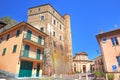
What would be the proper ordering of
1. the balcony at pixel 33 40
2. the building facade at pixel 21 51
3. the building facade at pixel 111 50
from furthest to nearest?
1. the balcony at pixel 33 40
2. the building facade at pixel 21 51
3. the building facade at pixel 111 50

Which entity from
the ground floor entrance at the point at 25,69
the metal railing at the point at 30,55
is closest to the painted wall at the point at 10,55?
the metal railing at the point at 30,55

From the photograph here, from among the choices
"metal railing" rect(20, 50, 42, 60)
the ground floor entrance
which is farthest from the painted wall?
the ground floor entrance

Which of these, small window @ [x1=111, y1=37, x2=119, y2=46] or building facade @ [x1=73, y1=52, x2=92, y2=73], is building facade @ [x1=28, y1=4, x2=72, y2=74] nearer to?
building facade @ [x1=73, y1=52, x2=92, y2=73]

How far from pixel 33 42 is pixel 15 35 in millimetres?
3486

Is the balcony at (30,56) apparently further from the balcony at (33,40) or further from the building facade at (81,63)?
the building facade at (81,63)

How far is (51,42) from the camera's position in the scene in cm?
2866

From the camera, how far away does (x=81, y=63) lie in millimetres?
48656

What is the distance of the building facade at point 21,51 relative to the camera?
17000mm

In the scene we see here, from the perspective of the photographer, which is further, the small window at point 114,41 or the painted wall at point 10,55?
the painted wall at point 10,55

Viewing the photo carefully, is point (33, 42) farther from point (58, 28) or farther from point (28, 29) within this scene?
point (58, 28)

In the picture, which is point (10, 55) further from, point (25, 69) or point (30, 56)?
point (25, 69)

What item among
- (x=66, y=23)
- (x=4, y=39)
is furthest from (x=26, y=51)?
(x=66, y=23)

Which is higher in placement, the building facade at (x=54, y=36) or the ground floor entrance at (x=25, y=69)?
the building facade at (x=54, y=36)

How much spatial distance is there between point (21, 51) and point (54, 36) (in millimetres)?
14891
